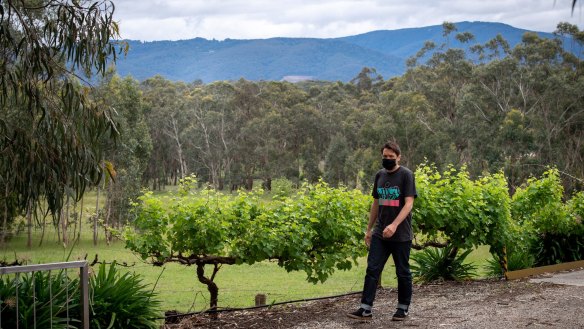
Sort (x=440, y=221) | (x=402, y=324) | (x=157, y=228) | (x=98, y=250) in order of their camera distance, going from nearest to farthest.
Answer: (x=402, y=324) → (x=157, y=228) → (x=440, y=221) → (x=98, y=250)

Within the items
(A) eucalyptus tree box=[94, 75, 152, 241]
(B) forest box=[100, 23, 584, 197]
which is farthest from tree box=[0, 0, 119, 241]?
(A) eucalyptus tree box=[94, 75, 152, 241]

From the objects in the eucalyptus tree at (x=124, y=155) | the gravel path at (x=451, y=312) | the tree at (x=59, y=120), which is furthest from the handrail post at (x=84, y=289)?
the eucalyptus tree at (x=124, y=155)

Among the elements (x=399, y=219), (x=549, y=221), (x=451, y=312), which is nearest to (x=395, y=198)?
(x=399, y=219)

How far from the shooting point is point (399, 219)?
23.7 feet

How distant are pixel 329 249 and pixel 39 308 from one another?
399cm

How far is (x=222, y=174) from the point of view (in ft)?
229

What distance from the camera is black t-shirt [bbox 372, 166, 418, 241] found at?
7.37 m

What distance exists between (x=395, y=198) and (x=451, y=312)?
1458 mm

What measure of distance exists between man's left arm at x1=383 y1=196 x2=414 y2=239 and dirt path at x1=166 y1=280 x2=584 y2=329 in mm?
887

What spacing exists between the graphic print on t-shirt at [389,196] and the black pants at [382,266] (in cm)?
38

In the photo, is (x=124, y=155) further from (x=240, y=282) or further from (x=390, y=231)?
(x=390, y=231)

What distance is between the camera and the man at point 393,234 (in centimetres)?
737

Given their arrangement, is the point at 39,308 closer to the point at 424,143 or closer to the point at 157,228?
the point at 157,228

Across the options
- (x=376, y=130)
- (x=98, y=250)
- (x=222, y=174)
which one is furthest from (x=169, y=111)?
(x=98, y=250)
